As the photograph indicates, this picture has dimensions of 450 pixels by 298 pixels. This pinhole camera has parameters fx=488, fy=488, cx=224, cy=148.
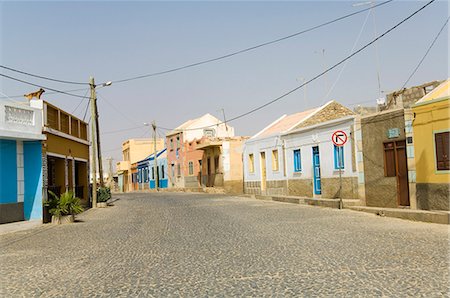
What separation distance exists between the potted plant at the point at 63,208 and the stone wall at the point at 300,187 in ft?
38.4

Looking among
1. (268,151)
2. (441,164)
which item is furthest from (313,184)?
(441,164)

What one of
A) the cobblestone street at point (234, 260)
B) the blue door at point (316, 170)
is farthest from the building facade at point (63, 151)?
the blue door at point (316, 170)

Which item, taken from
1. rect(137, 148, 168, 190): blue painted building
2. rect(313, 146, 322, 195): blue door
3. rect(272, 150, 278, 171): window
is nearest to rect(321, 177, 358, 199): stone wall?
rect(313, 146, 322, 195): blue door

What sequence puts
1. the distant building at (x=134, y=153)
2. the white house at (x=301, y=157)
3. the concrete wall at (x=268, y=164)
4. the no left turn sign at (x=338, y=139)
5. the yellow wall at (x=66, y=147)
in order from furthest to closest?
the distant building at (x=134, y=153) < the concrete wall at (x=268, y=164) < the white house at (x=301, y=157) < the yellow wall at (x=66, y=147) < the no left turn sign at (x=338, y=139)

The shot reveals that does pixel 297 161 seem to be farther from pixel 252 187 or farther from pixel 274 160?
pixel 252 187

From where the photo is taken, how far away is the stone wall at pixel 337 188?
20.0 meters

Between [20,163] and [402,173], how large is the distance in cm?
1358

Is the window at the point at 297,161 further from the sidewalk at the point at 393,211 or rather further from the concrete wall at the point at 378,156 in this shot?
the concrete wall at the point at 378,156

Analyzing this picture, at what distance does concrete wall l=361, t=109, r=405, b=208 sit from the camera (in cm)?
1695

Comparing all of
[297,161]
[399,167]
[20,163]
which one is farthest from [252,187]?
[20,163]

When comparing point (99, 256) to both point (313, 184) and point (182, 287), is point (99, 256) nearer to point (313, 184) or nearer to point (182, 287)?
point (182, 287)

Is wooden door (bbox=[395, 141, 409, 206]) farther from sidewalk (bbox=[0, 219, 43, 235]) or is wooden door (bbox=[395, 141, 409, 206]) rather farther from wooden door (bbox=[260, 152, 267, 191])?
wooden door (bbox=[260, 152, 267, 191])

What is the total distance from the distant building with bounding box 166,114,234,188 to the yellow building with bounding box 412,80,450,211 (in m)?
32.9

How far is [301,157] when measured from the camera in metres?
25.4
